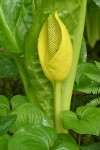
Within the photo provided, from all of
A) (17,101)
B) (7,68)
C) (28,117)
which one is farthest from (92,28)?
(28,117)

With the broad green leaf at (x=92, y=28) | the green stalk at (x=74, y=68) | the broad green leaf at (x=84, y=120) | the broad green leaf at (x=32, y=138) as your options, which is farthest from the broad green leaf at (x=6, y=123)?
the broad green leaf at (x=92, y=28)

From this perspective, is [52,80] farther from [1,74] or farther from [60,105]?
[1,74]

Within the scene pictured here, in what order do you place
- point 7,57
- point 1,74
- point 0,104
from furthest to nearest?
point 7,57, point 1,74, point 0,104

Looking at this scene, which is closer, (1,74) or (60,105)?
(60,105)

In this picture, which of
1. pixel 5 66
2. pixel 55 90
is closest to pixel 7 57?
pixel 5 66

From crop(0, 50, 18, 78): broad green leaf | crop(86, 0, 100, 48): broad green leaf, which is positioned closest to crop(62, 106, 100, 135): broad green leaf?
crop(0, 50, 18, 78): broad green leaf

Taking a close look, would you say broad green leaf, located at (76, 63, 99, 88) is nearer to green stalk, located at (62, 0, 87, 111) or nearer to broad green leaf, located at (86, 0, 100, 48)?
green stalk, located at (62, 0, 87, 111)
